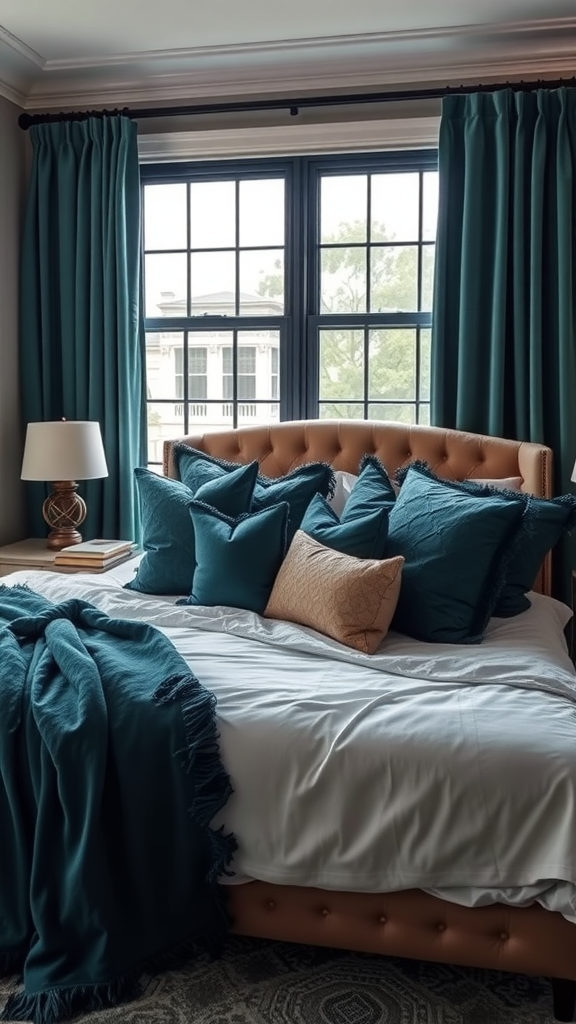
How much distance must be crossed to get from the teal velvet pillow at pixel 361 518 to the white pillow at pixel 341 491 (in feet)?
0.42

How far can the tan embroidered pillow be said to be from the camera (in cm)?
239

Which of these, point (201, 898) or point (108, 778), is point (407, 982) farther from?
point (108, 778)

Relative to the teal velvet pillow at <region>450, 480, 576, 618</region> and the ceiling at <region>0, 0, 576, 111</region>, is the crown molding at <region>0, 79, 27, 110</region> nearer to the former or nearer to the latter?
the ceiling at <region>0, 0, 576, 111</region>

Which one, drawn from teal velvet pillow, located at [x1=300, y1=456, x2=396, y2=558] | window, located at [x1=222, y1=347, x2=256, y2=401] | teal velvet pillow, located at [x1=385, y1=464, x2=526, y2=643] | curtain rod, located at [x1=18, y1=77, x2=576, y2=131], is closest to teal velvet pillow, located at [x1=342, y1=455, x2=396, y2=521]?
teal velvet pillow, located at [x1=300, y1=456, x2=396, y2=558]

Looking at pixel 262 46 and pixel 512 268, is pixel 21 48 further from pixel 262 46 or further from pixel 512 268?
pixel 512 268

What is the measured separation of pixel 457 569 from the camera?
254 cm

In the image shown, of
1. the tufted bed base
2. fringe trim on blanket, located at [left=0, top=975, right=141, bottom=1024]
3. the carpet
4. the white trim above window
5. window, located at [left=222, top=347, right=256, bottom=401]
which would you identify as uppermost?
the white trim above window

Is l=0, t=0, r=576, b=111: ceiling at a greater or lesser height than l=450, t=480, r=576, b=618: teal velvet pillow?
greater

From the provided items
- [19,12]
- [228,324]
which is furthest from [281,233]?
[19,12]

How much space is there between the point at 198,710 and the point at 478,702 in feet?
2.03

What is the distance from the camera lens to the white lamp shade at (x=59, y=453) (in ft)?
12.2

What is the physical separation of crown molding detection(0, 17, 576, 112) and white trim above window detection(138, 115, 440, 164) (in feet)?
0.56

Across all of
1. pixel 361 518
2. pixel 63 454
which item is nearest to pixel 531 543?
pixel 361 518

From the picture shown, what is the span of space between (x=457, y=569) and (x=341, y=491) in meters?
0.87
